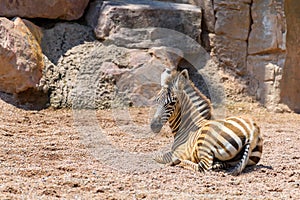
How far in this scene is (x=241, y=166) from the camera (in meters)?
4.55

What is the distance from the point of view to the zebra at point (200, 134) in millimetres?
4594

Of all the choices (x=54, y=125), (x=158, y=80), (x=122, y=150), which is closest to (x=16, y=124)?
(x=54, y=125)

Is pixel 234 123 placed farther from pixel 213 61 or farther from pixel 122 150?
pixel 213 61

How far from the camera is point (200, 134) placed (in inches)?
187

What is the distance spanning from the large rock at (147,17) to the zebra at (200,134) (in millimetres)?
3221

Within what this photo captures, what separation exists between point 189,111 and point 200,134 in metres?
0.30

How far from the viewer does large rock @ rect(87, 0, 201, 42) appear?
799 centimetres

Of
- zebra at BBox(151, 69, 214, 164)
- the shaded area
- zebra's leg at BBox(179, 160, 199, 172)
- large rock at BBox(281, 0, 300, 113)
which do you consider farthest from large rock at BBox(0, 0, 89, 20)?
zebra's leg at BBox(179, 160, 199, 172)

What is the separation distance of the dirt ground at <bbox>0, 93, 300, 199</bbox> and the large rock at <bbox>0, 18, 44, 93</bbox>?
0.31 m

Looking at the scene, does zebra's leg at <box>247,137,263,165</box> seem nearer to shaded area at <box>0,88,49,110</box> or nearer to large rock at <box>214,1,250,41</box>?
shaded area at <box>0,88,49,110</box>

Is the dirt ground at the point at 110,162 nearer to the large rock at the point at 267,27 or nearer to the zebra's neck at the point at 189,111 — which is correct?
the zebra's neck at the point at 189,111

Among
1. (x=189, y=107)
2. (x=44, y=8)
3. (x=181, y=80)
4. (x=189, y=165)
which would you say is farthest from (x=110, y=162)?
(x=44, y=8)

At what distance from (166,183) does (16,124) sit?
112 inches

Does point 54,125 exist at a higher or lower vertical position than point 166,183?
lower
